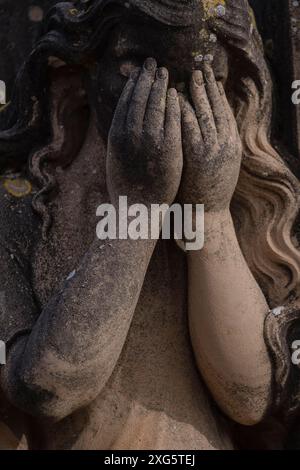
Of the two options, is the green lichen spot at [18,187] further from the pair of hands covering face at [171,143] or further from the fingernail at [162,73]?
the fingernail at [162,73]

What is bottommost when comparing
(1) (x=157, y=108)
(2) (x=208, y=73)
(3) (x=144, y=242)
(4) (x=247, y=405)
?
(4) (x=247, y=405)

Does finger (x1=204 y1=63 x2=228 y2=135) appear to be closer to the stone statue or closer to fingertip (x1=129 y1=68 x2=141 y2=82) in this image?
the stone statue

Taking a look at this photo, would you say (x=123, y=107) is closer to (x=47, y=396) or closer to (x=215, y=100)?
(x=215, y=100)

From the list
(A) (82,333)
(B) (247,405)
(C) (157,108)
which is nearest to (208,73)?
(C) (157,108)

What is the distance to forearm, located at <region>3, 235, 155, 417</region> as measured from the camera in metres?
3.25

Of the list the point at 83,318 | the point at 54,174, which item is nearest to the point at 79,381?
the point at 83,318

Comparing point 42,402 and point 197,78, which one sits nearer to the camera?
point 42,402

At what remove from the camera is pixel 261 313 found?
350 cm

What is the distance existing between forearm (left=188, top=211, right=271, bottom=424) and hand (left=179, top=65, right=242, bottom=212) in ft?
0.30

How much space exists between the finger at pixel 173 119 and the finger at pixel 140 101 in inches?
2.5

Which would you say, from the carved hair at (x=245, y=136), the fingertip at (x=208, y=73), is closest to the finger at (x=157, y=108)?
the fingertip at (x=208, y=73)

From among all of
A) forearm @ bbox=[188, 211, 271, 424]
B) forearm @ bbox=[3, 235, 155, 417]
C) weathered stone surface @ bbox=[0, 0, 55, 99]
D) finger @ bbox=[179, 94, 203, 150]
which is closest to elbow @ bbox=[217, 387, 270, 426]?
forearm @ bbox=[188, 211, 271, 424]

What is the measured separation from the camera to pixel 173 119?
10.9ft

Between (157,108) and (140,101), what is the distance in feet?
0.16
